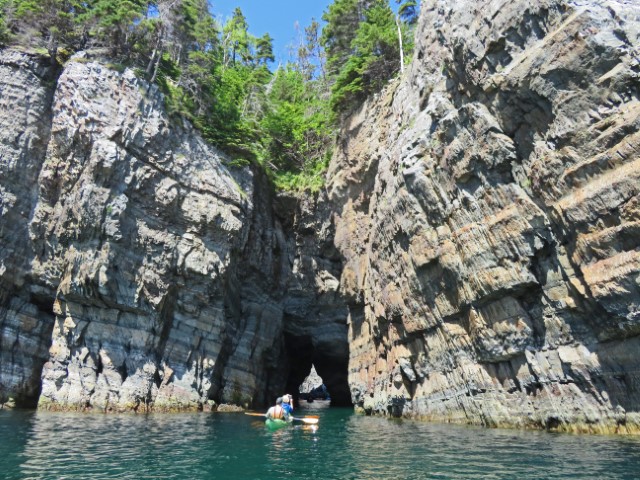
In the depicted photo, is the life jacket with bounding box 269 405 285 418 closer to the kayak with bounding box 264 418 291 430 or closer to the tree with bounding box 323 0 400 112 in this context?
the kayak with bounding box 264 418 291 430

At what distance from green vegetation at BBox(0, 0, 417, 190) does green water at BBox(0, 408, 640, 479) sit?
2317 centimetres

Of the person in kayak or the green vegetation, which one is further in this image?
the green vegetation

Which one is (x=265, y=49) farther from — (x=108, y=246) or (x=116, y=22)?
(x=108, y=246)

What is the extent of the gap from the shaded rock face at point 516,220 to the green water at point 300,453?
236 centimetres

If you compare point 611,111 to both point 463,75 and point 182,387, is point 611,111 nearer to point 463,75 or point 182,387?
point 463,75

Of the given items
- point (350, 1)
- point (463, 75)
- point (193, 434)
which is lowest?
point (193, 434)

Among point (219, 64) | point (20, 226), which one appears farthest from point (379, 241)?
point (219, 64)

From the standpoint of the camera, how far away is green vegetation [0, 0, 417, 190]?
114 feet

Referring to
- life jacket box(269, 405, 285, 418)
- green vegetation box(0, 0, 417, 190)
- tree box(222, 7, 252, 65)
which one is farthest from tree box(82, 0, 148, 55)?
life jacket box(269, 405, 285, 418)

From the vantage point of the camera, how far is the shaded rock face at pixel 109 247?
30141 millimetres

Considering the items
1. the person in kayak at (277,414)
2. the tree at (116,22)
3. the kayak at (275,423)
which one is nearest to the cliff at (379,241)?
the tree at (116,22)

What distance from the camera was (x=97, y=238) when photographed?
1200 inches

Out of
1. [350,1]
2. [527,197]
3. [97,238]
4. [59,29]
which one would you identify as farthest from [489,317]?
[59,29]

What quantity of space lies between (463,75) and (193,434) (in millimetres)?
19936
